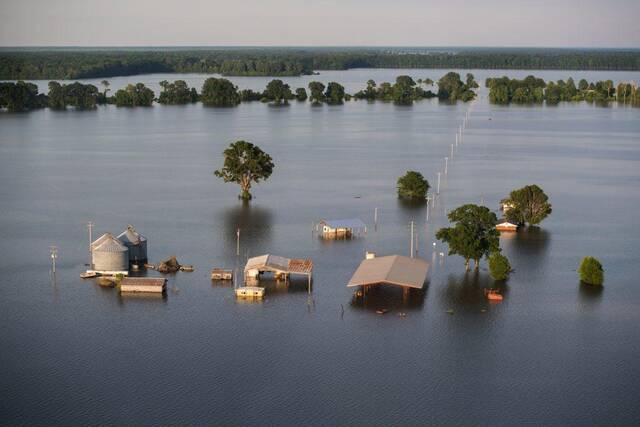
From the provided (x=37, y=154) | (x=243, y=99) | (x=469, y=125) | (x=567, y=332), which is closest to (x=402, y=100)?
(x=243, y=99)

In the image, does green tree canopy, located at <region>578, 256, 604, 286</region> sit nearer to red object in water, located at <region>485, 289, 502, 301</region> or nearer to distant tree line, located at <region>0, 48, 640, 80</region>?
red object in water, located at <region>485, 289, 502, 301</region>

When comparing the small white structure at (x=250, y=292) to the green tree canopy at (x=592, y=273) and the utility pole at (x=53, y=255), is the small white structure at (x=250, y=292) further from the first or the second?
the green tree canopy at (x=592, y=273)

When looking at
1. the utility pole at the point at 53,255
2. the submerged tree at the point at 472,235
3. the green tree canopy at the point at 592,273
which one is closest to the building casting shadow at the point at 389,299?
the submerged tree at the point at 472,235

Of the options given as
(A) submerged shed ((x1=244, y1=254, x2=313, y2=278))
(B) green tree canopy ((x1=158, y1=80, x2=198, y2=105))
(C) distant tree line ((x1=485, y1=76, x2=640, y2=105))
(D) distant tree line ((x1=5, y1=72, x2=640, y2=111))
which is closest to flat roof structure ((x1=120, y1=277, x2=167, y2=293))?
(A) submerged shed ((x1=244, y1=254, x2=313, y2=278))

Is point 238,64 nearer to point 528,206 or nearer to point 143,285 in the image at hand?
point 528,206

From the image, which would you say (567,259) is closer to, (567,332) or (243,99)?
(567,332)

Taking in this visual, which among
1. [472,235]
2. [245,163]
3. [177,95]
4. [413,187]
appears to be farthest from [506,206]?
[177,95]

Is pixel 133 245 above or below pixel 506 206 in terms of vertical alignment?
below
